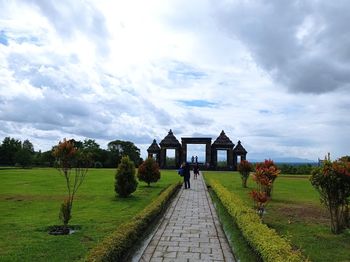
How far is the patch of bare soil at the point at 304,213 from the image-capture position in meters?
13.4

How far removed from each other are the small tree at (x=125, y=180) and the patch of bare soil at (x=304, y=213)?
6.75 m

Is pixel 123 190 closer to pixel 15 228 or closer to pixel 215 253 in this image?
pixel 15 228

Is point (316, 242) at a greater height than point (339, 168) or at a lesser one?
lesser

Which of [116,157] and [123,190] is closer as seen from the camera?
[123,190]

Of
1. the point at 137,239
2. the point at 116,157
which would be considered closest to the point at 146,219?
the point at 137,239

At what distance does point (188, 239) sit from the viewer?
382 inches

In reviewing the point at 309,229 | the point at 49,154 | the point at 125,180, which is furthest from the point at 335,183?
the point at 49,154

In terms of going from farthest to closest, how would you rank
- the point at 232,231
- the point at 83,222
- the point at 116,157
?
the point at 116,157 → the point at 83,222 → the point at 232,231

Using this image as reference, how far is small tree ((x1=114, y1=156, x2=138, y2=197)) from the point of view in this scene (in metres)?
18.6

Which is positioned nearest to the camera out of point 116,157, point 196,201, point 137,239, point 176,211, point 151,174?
point 137,239

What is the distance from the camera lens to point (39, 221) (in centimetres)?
1208

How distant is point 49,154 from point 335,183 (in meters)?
63.5

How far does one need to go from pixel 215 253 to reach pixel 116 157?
2321 inches

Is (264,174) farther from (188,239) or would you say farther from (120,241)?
(120,241)
